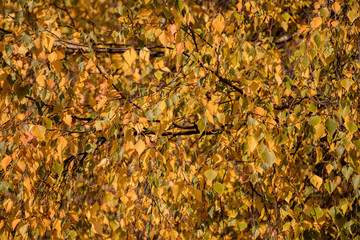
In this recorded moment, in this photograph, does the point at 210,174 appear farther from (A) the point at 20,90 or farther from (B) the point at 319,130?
(A) the point at 20,90

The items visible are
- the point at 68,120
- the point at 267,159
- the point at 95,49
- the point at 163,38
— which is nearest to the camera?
the point at 267,159

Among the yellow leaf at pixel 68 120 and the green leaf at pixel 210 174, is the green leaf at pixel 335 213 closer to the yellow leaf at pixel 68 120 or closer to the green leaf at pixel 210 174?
the green leaf at pixel 210 174

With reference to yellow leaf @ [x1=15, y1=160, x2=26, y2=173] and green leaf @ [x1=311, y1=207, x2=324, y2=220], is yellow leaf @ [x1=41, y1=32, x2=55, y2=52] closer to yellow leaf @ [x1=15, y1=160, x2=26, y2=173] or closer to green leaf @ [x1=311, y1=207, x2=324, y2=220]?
yellow leaf @ [x1=15, y1=160, x2=26, y2=173]

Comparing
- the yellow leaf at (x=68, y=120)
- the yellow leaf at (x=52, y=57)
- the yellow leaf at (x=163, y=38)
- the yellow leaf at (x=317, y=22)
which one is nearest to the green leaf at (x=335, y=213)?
the yellow leaf at (x=317, y=22)

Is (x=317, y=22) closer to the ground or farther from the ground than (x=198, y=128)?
farther from the ground

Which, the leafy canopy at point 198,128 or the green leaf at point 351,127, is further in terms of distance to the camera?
the leafy canopy at point 198,128

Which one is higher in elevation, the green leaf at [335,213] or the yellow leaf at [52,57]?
the yellow leaf at [52,57]

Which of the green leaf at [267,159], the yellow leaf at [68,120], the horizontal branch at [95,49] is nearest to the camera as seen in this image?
the green leaf at [267,159]

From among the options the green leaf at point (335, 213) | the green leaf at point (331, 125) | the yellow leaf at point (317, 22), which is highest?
the yellow leaf at point (317, 22)

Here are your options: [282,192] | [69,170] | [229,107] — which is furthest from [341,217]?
[69,170]

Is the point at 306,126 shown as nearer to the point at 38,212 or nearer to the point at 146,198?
the point at 146,198

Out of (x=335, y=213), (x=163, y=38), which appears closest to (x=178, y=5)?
(x=163, y=38)

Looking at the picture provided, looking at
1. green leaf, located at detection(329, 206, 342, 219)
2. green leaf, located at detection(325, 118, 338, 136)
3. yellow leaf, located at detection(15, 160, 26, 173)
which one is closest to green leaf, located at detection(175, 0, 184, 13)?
green leaf, located at detection(325, 118, 338, 136)

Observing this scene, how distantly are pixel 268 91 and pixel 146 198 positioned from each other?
682 millimetres
